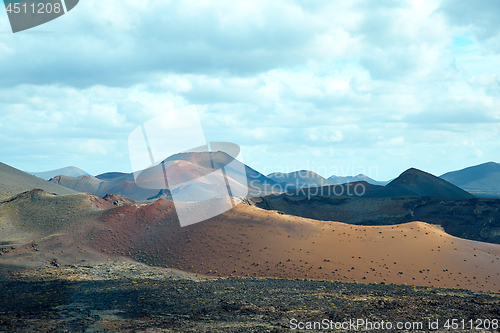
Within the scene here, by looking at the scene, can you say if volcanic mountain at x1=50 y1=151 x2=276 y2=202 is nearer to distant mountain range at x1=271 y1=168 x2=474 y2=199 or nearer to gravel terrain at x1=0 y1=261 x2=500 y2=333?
distant mountain range at x1=271 y1=168 x2=474 y2=199

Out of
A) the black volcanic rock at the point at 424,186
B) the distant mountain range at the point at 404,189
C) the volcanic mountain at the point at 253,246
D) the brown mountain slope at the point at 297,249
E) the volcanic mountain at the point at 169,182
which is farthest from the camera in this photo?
the volcanic mountain at the point at 169,182

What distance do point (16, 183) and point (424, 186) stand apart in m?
110

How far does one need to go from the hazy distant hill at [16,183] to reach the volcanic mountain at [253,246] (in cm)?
3160

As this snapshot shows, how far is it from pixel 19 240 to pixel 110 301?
2928cm

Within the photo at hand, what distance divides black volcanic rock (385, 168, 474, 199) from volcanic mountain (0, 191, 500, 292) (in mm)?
70174

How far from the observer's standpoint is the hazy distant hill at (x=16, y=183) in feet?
266

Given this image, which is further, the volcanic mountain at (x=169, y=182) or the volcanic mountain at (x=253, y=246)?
the volcanic mountain at (x=169, y=182)

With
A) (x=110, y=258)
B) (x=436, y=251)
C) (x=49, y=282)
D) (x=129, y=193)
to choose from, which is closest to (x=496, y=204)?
(x=436, y=251)

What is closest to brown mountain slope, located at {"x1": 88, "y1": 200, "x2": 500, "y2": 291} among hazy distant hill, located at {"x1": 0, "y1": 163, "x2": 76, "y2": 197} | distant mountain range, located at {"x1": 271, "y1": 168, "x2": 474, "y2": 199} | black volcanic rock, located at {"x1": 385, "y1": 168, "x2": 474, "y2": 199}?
hazy distant hill, located at {"x1": 0, "y1": 163, "x2": 76, "y2": 197}

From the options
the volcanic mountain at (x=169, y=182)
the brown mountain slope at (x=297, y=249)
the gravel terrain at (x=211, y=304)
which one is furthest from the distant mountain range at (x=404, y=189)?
the gravel terrain at (x=211, y=304)

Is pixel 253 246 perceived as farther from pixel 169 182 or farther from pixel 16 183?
pixel 169 182

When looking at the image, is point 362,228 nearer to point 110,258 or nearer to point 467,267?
point 467,267

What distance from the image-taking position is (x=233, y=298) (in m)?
25.5

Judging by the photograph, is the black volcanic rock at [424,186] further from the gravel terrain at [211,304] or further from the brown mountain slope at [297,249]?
the gravel terrain at [211,304]
